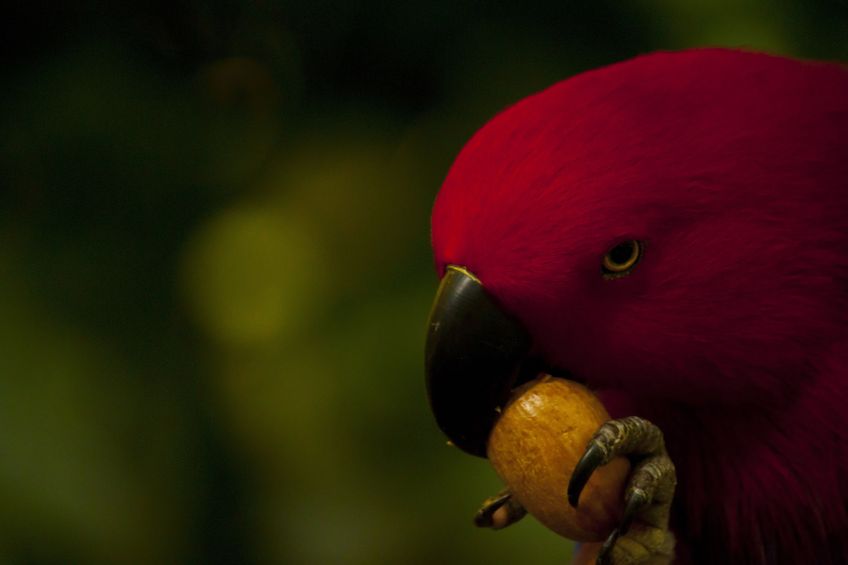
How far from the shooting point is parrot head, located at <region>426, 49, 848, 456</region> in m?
0.50

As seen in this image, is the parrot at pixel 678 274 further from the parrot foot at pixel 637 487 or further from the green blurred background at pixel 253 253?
the green blurred background at pixel 253 253

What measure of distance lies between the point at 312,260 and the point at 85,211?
0.88 ft

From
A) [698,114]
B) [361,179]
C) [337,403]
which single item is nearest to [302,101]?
[361,179]

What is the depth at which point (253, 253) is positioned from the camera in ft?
3.55

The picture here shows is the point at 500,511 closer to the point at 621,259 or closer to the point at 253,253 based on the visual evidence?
the point at 621,259

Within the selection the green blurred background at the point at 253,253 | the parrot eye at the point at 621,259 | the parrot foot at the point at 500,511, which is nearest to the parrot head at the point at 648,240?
the parrot eye at the point at 621,259

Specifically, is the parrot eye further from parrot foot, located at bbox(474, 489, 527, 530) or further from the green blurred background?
the green blurred background

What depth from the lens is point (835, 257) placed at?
0.53 m

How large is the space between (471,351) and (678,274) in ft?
0.41

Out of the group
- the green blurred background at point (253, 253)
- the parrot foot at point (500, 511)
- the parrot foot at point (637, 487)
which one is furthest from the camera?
the green blurred background at point (253, 253)

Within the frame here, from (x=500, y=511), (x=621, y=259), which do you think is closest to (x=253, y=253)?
(x=500, y=511)

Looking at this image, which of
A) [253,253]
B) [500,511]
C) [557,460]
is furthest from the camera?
[253,253]

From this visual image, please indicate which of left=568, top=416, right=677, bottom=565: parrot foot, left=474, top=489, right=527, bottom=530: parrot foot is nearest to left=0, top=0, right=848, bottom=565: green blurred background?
left=474, top=489, right=527, bottom=530: parrot foot

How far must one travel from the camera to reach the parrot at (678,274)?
0.50m
